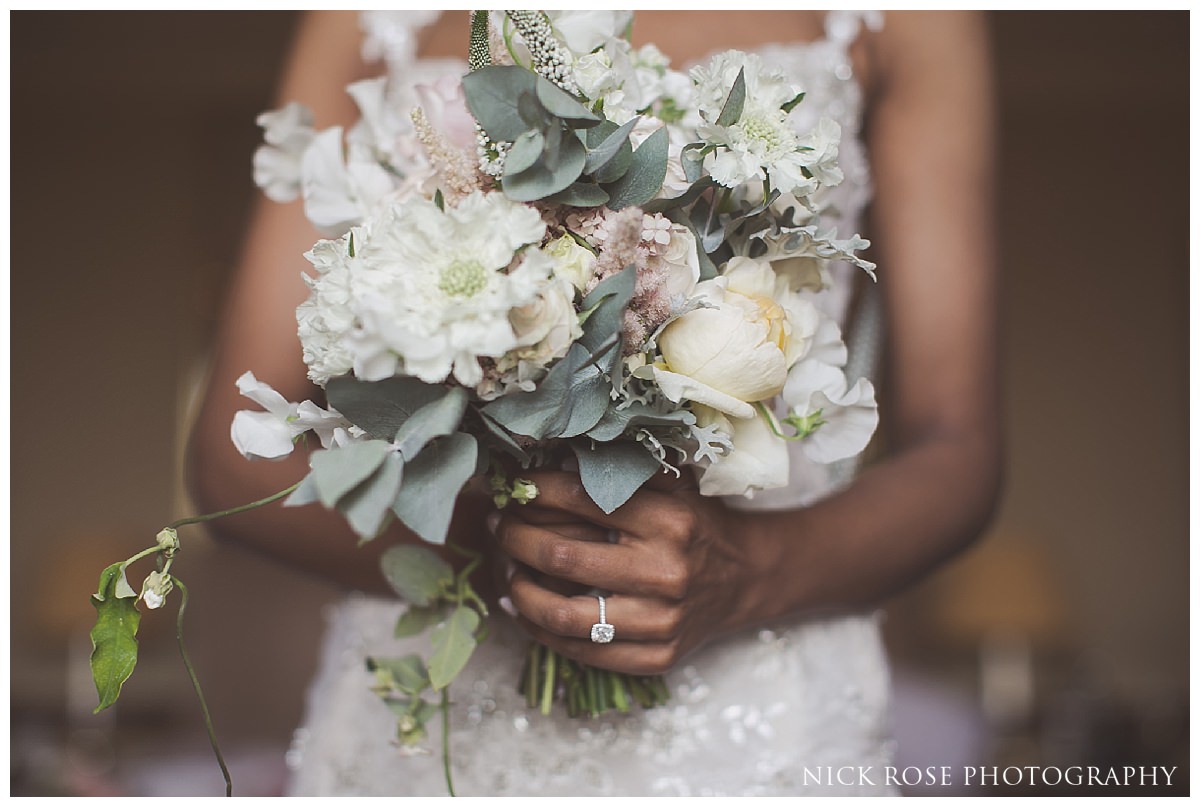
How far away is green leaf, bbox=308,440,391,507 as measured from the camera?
1.87 ft

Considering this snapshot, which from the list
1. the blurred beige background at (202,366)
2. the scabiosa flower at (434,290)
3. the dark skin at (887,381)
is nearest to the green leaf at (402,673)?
the dark skin at (887,381)

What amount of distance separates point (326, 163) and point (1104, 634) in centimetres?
366

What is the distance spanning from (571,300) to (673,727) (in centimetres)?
53

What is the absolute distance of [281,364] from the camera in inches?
43.3

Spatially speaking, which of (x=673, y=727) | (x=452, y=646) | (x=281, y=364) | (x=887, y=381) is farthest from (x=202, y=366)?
(x=452, y=646)

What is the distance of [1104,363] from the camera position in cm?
388

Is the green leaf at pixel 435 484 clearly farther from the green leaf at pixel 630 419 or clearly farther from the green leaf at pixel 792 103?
the green leaf at pixel 792 103

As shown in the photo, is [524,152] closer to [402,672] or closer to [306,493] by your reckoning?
[306,493]

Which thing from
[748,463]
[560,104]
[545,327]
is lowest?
[748,463]

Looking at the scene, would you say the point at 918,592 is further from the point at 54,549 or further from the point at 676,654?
the point at 676,654

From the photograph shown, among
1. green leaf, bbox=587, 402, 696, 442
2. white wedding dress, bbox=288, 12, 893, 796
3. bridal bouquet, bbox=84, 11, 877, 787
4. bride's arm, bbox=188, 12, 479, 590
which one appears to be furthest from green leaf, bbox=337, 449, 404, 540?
white wedding dress, bbox=288, 12, 893, 796

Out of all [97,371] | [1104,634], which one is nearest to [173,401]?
[97,371]

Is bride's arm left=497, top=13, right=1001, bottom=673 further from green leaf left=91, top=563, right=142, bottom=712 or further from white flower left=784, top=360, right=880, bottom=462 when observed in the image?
green leaf left=91, top=563, right=142, bottom=712

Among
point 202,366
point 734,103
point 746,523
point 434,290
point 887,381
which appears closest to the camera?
point 434,290
